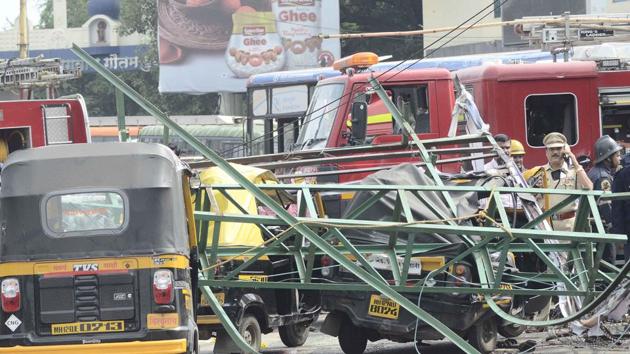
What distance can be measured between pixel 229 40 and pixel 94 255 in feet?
158

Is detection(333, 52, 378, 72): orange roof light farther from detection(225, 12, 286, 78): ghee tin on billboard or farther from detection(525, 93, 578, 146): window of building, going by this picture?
detection(225, 12, 286, 78): ghee tin on billboard

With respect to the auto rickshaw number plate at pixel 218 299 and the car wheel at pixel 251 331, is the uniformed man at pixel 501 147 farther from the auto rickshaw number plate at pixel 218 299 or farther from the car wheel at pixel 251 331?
the auto rickshaw number plate at pixel 218 299

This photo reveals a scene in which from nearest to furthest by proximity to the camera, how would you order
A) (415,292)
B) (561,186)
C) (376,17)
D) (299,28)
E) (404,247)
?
(415,292) < (404,247) < (561,186) < (299,28) < (376,17)

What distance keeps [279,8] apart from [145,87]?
55.1 ft

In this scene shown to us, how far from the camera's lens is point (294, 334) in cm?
1382

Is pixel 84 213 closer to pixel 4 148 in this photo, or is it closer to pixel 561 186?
pixel 561 186

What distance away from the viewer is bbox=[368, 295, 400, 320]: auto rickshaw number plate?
1173cm

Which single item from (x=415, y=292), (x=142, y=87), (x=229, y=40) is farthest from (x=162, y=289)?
(x=142, y=87)

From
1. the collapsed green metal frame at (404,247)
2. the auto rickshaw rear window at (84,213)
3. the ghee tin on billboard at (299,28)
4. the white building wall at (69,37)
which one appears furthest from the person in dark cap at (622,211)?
the white building wall at (69,37)

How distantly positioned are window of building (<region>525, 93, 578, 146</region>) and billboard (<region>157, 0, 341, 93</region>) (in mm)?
38315

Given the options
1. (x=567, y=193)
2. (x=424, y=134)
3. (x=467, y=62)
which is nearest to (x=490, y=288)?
(x=567, y=193)

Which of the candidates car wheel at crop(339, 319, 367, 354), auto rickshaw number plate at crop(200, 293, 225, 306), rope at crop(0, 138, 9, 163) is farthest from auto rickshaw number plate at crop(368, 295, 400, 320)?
rope at crop(0, 138, 9, 163)

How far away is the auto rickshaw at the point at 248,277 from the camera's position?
38.7 feet

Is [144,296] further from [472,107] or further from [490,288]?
[472,107]
